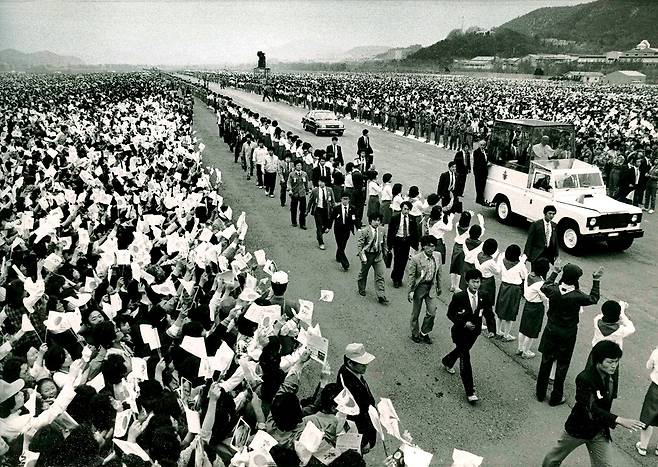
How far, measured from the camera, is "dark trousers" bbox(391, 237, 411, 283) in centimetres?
914

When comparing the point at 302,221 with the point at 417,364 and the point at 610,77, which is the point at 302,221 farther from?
the point at 610,77

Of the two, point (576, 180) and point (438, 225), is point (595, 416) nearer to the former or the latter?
point (438, 225)

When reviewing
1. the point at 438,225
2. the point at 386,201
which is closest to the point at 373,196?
the point at 386,201

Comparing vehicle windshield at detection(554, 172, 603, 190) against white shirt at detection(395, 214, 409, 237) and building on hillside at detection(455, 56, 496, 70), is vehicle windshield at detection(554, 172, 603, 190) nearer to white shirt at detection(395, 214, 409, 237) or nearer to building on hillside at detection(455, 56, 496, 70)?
white shirt at detection(395, 214, 409, 237)

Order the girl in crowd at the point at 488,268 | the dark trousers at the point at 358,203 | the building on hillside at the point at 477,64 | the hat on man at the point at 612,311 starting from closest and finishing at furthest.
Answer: the hat on man at the point at 612,311 < the girl in crowd at the point at 488,268 < the dark trousers at the point at 358,203 < the building on hillside at the point at 477,64

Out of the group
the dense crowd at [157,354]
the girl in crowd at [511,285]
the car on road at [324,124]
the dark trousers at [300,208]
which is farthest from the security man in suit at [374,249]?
the car on road at [324,124]

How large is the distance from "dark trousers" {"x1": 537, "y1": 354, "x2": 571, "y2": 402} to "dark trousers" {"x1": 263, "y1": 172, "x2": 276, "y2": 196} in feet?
36.6

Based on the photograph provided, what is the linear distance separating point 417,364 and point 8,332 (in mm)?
4764

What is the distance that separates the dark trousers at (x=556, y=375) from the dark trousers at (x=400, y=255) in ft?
11.2

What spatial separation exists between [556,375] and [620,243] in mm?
6665

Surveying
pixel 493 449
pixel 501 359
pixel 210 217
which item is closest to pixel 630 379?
pixel 501 359

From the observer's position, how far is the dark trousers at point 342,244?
33.6 ft

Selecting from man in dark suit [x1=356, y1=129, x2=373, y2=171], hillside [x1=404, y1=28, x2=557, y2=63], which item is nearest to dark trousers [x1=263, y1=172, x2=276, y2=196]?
man in dark suit [x1=356, y1=129, x2=373, y2=171]

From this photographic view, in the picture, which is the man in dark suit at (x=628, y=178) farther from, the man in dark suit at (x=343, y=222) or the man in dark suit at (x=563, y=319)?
the man in dark suit at (x=563, y=319)
